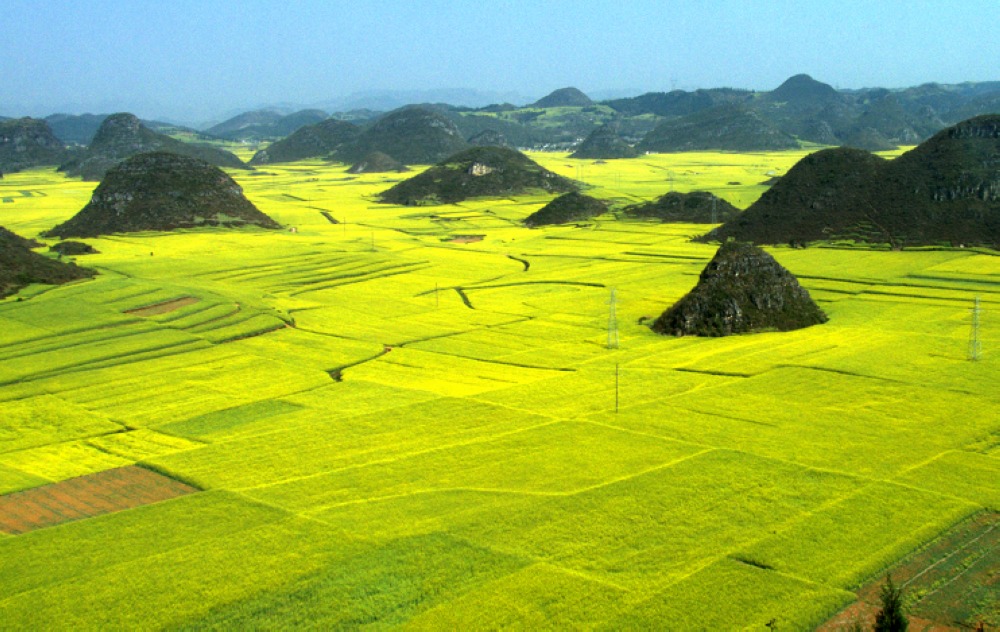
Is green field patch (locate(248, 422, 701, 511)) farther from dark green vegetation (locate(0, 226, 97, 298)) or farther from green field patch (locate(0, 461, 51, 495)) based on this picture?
dark green vegetation (locate(0, 226, 97, 298))

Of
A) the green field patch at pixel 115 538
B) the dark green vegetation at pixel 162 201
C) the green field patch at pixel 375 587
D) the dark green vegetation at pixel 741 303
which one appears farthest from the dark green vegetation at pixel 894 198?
the green field patch at pixel 115 538

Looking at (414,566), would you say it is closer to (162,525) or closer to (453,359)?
(162,525)

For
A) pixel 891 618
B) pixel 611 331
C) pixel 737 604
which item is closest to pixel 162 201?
pixel 611 331

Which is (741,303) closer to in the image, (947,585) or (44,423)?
(947,585)

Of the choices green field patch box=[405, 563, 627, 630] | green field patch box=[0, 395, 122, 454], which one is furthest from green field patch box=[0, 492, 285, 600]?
green field patch box=[0, 395, 122, 454]

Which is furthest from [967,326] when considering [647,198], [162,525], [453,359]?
[647,198]

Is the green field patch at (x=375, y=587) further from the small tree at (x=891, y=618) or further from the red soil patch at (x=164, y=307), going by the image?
the red soil patch at (x=164, y=307)

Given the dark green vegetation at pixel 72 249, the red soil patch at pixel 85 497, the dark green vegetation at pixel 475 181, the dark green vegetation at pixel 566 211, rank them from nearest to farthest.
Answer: the red soil patch at pixel 85 497
the dark green vegetation at pixel 72 249
the dark green vegetation at pixel 566 211
the dark green vegetation at pixel 475 181
